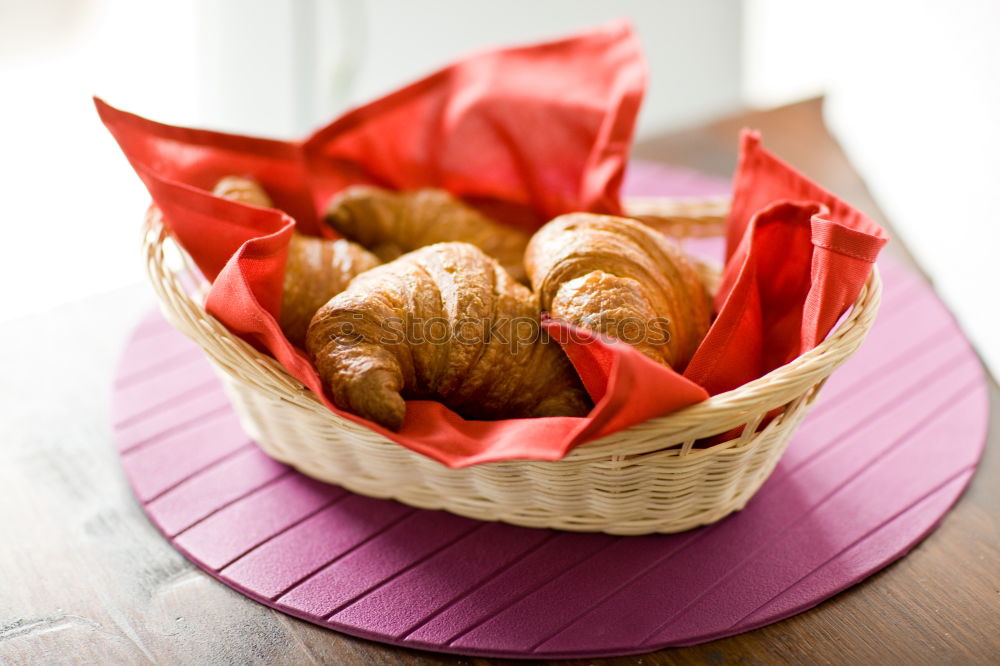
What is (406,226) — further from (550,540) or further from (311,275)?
(550,540)

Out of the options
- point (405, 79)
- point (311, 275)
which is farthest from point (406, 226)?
point (405, 79)

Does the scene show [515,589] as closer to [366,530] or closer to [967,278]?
[366,530]

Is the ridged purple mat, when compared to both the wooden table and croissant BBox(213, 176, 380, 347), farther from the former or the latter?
croissant BBox(213, 176, 380, 347)

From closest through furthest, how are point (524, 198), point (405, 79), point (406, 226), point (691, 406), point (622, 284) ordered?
point (691, 406)
point (622, 284)
point (406, 226)
point (524, 198)
point (405, 79)

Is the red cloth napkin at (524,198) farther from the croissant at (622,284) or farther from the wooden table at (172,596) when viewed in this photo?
the wooden table at (172,596)

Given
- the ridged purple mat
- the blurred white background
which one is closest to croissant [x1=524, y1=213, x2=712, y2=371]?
the ridged purple mat

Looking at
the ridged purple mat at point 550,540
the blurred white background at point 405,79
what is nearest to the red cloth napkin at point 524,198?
the ridged purple mat at point 550,540
